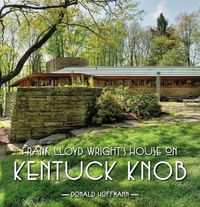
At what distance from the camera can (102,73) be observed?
81.3 ft

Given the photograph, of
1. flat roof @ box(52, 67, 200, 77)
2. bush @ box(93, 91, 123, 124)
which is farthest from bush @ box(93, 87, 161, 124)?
flat roof @ box(52, 67, 200, 77)

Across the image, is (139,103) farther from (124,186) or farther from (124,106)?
(124,186)

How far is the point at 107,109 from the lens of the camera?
841 centimetres

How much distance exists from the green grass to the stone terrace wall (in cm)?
203

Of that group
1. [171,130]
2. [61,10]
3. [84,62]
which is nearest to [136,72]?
[84,62]

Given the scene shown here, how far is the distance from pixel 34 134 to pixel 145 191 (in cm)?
457

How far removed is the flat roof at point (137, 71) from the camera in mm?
24672

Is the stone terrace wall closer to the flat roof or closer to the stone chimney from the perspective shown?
the flat roof

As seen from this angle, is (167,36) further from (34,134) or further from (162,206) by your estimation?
(162,206)

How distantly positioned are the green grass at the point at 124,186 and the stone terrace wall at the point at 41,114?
6.67 feet

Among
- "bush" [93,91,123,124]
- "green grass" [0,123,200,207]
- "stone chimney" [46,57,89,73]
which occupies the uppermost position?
"stone chimney" [46,57,89,73]

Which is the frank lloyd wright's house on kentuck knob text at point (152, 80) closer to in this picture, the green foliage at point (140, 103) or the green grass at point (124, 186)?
the green foliage at point (140, 103)

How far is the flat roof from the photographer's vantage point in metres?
24.7

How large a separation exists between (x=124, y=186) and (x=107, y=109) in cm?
413
